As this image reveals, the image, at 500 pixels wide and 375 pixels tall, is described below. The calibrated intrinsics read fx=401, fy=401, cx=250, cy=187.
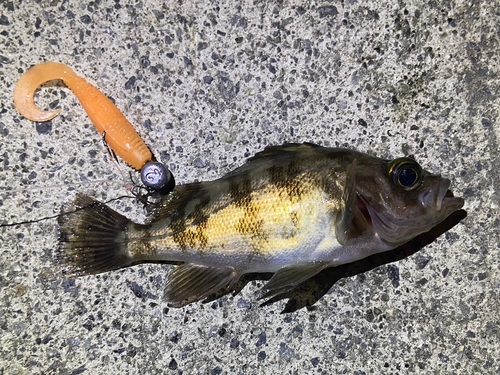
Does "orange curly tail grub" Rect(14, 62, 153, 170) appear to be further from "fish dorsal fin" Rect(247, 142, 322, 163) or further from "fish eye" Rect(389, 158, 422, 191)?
"fish eye" Rect(389, 158, 422, 191)

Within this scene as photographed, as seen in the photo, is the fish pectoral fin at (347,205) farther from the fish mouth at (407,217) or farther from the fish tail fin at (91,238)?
the fish tail fin at (91,238)

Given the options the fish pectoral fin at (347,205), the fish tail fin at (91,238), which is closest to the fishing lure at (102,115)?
the fish tail fin at (91,238)

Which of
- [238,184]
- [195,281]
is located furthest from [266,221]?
[195,281]

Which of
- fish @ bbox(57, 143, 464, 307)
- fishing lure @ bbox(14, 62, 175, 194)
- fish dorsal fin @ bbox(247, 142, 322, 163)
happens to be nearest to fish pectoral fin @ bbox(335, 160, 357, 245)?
fish @ bbox(57, 143, 464, 307)

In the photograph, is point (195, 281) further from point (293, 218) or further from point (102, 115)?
point (102, 115)

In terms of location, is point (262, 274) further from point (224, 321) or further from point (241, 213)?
point (241, 213)

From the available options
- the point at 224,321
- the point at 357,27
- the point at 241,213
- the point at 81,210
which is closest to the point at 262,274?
the point at 224,321
